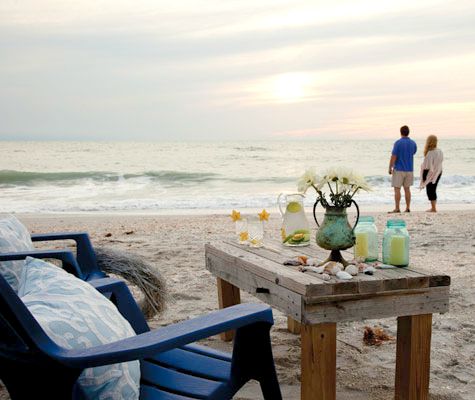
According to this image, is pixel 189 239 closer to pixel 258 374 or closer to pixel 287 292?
pixel 287 292

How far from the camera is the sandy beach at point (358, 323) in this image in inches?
120

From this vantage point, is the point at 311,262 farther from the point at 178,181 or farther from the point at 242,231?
the point at 178,181

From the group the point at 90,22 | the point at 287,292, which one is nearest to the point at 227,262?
the point at 287,292

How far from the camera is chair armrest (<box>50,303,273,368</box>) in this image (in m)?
1.45

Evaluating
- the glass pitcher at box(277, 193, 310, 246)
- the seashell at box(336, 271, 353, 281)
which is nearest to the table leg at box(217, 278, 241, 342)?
the glass pitcher at box(277, 193, 310, 246)

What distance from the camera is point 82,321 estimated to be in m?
1.66

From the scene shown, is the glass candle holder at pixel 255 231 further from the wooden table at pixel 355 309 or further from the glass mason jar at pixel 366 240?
the glass mason jar at pixel 366 240

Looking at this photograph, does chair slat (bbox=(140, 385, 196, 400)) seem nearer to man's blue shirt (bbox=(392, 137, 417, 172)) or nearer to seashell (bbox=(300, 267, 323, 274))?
seashell (bbox=(300, 267, 323, 274))

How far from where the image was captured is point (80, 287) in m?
1.86

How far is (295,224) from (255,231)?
0.74ft

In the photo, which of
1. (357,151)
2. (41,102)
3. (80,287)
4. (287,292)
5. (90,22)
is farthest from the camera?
(357,151)

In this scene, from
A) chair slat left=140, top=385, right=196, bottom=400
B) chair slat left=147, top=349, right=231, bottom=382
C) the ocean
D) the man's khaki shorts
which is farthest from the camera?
the ocean

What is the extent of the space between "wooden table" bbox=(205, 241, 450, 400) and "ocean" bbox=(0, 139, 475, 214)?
10.2 meters

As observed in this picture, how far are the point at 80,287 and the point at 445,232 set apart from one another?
6.40 meters
